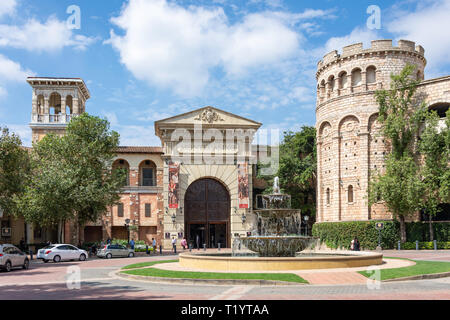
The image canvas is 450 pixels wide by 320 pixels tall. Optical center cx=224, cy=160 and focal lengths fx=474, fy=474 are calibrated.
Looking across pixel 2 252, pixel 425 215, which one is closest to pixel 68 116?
pixel 2 252

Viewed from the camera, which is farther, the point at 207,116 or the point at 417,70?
the point at 207,116

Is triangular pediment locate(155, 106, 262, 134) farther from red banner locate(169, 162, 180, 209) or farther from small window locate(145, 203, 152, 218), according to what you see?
small window locate(145, 203, 152, 218)

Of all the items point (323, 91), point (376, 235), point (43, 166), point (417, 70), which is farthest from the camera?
point (323, 91)

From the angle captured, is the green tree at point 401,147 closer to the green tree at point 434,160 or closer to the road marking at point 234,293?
the green tree at point 434,160

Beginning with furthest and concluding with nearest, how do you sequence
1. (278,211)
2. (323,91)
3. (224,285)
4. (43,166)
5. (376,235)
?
(323,91)
(376,235)
(43,166)
(278,211)
(224,285)

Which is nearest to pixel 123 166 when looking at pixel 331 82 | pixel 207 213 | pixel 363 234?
pixel 207 213

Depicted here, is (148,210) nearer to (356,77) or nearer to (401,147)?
(356,77)

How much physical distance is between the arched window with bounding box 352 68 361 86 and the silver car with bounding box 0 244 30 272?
34.1 m

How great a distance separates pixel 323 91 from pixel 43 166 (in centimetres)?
2909

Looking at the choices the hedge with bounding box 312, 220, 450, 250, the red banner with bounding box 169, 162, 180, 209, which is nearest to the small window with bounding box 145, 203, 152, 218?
the red banner with bounding box 169, 162, 180, 209

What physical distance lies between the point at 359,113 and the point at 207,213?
1903 cm

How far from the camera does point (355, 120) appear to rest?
46.2 metres

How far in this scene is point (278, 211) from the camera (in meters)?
24.0
